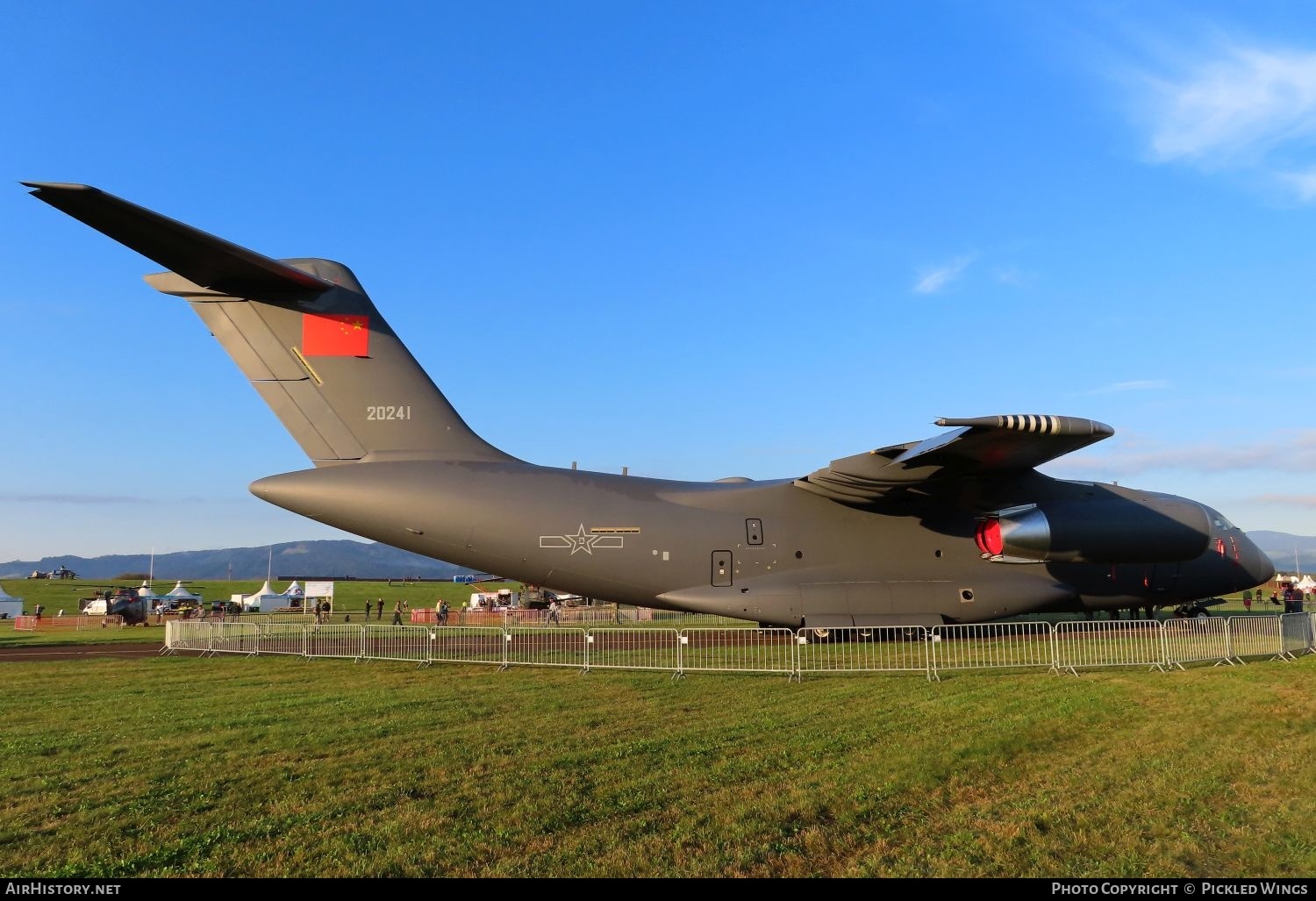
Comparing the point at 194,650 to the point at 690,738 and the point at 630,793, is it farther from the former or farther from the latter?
the point at 630,793

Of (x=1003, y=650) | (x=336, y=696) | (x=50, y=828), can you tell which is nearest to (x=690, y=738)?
(x=50, y=828)

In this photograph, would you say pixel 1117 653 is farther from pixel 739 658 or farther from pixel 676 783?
pixel 676 783

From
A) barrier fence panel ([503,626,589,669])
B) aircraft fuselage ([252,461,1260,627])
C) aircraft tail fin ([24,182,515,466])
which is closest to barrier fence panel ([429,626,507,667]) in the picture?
barrier fence panel ([503,626,589,669])

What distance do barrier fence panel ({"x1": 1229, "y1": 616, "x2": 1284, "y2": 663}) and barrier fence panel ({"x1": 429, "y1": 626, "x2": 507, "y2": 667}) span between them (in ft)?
34.8

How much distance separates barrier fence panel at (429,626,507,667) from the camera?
13.1 meters

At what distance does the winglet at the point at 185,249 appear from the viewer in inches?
329

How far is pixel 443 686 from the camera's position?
10141mm

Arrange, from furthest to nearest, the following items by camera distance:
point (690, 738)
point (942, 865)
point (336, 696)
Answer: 1. point (336, 696)
2. point (690, 738)
3. point (942, 865)

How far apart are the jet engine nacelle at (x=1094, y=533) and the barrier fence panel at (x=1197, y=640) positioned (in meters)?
1.97

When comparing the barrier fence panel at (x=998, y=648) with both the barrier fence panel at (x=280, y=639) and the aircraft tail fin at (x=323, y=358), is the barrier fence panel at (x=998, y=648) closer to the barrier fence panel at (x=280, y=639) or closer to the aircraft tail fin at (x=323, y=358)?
the aircraft tail fin at (x=323, y=358)

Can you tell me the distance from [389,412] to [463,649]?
13.8 ft

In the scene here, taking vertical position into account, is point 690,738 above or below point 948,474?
below

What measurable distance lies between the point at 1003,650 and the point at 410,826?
10.2 metres

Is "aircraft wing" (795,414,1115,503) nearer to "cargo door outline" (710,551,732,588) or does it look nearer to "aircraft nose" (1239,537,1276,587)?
"cargo door outline" (710,551,732,588)
